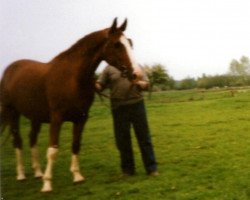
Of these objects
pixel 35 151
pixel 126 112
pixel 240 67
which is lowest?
pixel 35 151

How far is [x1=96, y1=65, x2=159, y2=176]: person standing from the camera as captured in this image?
6.77m

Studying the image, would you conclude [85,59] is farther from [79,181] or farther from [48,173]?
[79,181]

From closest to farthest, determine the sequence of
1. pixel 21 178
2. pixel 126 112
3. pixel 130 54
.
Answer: pixel 130 54, pixel 126 112, pixel 21 178

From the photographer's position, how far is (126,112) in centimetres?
689

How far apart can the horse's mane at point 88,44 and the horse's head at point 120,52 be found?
15 cm

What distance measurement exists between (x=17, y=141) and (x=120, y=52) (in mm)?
2900

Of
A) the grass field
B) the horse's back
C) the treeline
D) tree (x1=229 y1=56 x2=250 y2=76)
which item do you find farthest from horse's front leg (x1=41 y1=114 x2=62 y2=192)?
tree (x1=229 y1=56 x2=250 y2=76)

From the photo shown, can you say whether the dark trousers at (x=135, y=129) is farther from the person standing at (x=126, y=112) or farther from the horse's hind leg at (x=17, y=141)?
the horse's hind leg at (x=17, y=141)

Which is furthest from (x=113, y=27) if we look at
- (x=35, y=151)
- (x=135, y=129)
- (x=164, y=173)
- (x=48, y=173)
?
(x=35, y=151)

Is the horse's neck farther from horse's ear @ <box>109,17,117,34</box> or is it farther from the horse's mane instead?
horse's ear @ <box>109,17,117,34</box>

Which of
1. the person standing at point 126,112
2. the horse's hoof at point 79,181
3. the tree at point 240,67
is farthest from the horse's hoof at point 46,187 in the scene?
the tree at point 240,67

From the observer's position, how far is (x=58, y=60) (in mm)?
6434

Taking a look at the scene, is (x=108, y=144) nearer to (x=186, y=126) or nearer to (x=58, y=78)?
(x=186, y=126)

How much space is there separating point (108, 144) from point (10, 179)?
437cm
